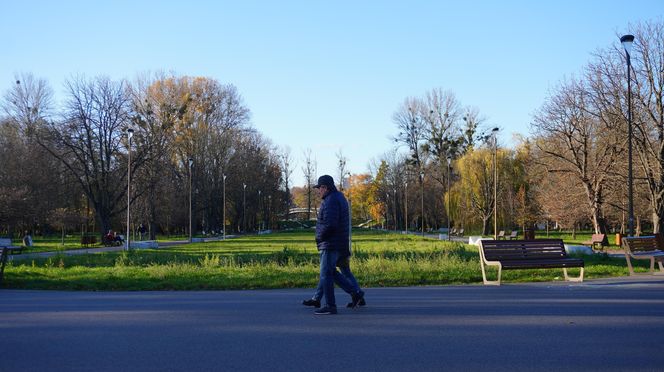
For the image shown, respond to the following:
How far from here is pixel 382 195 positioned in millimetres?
100875

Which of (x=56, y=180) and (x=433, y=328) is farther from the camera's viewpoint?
(x=56, y=180)

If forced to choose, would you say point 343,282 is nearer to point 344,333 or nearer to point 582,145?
point 344,333

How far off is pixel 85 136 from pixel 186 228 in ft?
128

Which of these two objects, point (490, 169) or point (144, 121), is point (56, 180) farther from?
point (490, 169)

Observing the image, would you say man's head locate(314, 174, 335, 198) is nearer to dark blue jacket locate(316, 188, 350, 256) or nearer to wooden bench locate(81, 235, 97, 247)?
dark blue jacket locate(316, 188, 350, 256)

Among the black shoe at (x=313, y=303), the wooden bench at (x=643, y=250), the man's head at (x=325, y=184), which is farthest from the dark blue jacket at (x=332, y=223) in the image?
the wooden bench at (x=643, y=250)

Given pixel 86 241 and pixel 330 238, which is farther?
pixel 86 241

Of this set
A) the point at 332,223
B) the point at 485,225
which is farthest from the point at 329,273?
the point at 485,225

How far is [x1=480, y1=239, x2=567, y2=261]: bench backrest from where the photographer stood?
43.0ft

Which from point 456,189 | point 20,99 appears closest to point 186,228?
point 20,99

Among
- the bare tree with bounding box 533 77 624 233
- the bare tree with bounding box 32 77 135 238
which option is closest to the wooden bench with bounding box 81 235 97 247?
the bare tree with bounding box 32 77 135 238

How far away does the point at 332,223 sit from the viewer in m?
8.82

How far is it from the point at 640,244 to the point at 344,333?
36.2 feet

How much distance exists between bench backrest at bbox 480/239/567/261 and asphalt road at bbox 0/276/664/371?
6.36 ft
